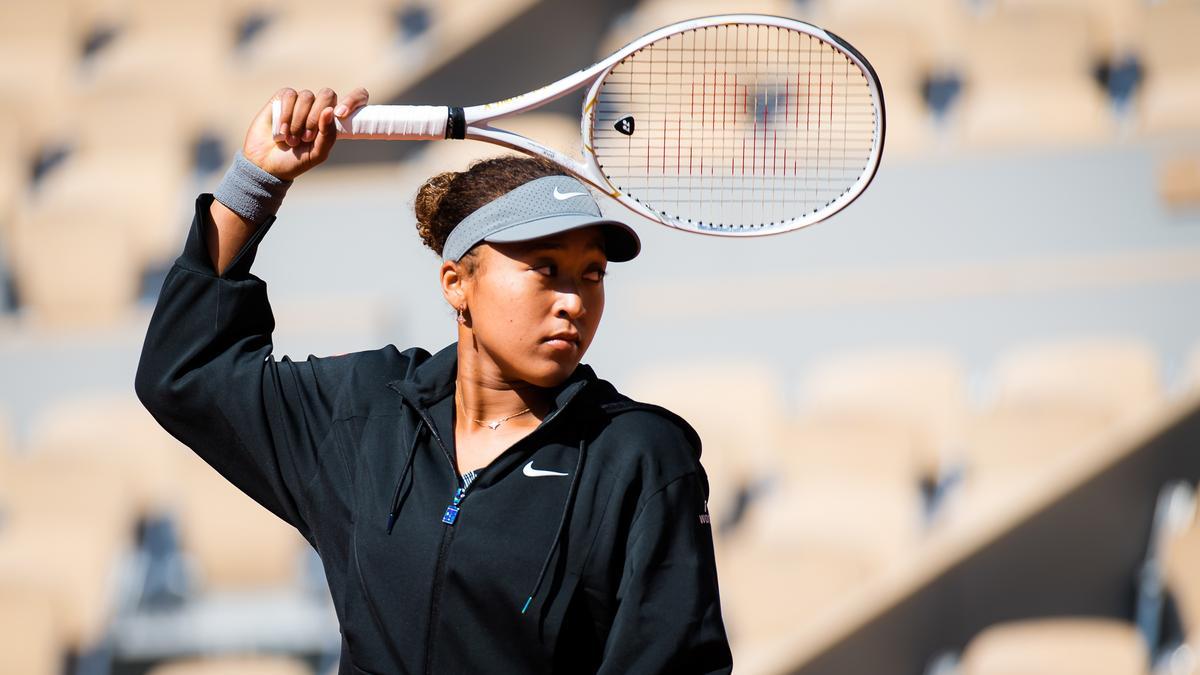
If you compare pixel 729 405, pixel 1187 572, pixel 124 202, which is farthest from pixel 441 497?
pixel 124 202

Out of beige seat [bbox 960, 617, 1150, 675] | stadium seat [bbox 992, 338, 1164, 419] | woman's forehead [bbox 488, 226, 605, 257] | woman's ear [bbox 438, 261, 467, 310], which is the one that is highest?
woman's forehead [bbox 488, 226, 605, 257]

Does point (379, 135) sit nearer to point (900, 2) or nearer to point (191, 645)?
point (191, 645)

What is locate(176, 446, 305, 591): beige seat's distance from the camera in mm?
4738

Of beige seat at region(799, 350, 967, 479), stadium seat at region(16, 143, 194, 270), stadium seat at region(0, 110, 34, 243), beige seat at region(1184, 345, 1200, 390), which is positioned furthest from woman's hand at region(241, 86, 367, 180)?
stadium seat at region(0, 110, 34, 243)

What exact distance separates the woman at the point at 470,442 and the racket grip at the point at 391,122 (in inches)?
1.0

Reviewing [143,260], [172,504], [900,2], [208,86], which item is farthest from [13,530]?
[900,2]

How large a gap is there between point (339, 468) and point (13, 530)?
3.49m

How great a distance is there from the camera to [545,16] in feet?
20.8

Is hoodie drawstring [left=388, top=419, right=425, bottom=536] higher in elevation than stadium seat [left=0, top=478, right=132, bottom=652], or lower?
higher

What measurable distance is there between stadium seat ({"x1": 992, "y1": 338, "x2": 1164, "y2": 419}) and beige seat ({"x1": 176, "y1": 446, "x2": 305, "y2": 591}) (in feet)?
7.67

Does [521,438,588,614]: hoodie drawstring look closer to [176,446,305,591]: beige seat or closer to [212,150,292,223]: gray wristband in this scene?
[212,150,292,223]: gray wristband

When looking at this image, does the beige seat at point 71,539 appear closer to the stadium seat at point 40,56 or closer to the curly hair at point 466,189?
the stadium seat at point 40,56

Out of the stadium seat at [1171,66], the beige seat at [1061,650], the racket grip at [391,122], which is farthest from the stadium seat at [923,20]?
the racket grip at [391,122]

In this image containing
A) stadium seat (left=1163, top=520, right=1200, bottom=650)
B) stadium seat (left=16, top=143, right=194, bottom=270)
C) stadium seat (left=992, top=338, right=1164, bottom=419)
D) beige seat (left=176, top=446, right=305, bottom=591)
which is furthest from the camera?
stadium seat (left=16, top=143, right=194, bottom=270)
